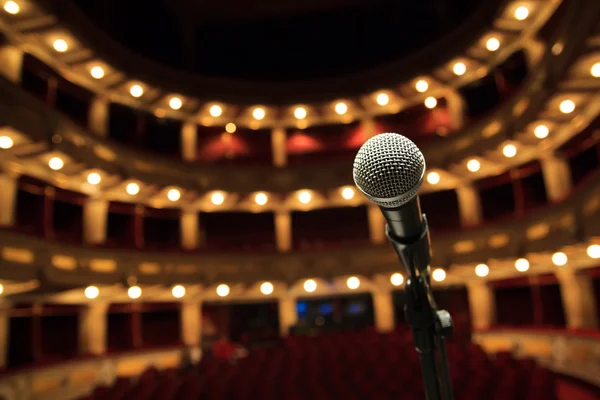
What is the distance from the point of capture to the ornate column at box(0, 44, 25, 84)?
11402 millimetres

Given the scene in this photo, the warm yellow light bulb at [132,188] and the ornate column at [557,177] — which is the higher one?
the warm yellow light bulb at [132,188]

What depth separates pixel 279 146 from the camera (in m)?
18.0

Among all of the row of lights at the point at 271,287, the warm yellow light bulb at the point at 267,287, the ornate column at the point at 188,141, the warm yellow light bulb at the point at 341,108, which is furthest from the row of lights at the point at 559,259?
the ornate column at the point at 188,141

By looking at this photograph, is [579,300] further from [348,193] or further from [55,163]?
[55,163]

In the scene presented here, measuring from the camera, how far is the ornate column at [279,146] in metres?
17.8

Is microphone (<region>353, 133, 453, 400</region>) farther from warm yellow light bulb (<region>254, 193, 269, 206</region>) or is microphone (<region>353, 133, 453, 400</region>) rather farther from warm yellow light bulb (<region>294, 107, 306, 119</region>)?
warm yellow light bulb (<region>294, 107, 306, 119</region>)

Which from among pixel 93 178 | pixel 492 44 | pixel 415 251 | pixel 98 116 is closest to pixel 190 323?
pixel 93 178

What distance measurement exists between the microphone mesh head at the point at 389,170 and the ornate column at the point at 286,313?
15.4 m

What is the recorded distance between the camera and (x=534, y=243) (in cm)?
1077

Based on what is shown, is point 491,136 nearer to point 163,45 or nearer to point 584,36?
point 584,36

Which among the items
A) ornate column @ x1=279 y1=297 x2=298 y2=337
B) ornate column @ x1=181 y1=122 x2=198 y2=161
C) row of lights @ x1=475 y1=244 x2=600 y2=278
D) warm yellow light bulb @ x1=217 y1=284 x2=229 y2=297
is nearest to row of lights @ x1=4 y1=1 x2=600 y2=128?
ornate column @ x1=181 y1=122 x2=198 y2=161

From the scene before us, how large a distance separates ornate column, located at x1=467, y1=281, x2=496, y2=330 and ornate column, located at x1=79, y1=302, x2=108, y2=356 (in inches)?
441

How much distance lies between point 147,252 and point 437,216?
10.2 m

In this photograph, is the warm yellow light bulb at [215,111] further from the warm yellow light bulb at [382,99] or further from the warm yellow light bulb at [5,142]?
the warm yellow light bulb at [5,142]
